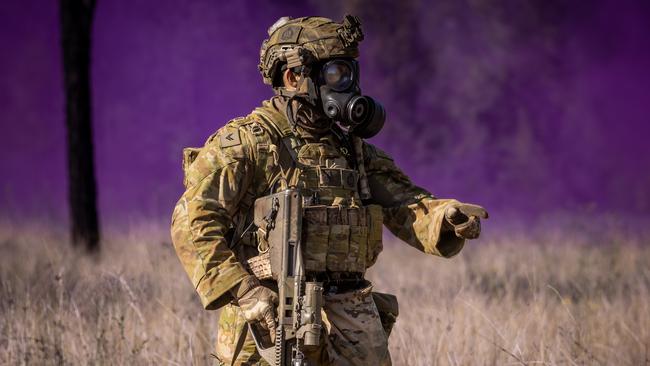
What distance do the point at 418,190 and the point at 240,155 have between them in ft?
2.76

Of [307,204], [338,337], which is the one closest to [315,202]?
[307,204]

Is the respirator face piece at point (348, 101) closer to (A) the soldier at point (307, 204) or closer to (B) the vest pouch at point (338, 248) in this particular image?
(A) the soldier at point (307, 204)

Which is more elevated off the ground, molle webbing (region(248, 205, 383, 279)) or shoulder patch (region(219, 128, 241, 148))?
shoulder patch (region(219, 128, 241, 148))

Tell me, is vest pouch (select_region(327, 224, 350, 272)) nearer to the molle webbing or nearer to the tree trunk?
the molle webbing

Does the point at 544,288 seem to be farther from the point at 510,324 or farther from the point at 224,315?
the point at 224,315

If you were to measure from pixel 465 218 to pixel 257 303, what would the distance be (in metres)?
0.87

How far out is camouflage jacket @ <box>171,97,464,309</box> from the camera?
2.99 m

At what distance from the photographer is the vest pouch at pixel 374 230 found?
3.29 metres

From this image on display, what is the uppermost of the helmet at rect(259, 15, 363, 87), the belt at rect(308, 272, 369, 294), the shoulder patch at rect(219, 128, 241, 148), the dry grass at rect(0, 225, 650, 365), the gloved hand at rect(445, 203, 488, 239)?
the helmet at rect(259, 15, 363, 87)

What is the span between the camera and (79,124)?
29.1 ft

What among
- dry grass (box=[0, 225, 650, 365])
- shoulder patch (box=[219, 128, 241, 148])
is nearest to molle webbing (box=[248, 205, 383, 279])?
shoulder patch (box=[219, 128, 241, 148])

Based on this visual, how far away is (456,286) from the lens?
258 inches

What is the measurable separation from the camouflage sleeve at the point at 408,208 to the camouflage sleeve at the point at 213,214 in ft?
2.12

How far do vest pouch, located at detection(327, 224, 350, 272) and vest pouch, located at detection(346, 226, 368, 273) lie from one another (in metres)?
0.02
